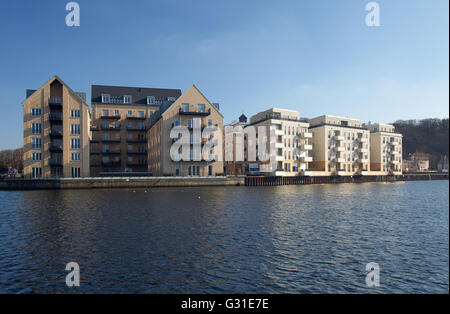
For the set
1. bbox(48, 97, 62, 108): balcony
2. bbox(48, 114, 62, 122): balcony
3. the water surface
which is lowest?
the water surface

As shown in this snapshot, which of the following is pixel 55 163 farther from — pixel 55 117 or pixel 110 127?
pixel 110 127

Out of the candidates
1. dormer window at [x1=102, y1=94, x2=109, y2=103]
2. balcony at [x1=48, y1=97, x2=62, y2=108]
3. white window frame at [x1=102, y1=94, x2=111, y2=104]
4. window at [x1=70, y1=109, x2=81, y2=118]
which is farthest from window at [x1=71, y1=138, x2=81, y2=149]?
dormer window at [x1=102, y1=94, x2=109, y2=103]

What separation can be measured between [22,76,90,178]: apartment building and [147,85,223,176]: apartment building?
62.7ft

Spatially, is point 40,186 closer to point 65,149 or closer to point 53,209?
point 65,149

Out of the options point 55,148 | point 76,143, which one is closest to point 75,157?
point 76,143

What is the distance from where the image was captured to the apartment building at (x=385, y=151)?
368ft

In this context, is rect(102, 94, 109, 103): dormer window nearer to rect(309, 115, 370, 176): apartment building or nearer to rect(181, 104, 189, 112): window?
rect(181, 104, 189, 112): window

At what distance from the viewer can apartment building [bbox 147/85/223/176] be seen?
2886 inches

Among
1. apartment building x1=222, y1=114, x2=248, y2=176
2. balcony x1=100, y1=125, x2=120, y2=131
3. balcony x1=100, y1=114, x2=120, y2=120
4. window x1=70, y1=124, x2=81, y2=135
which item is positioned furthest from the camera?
apartment building x1=222, y1=114, x2=248, y2=176

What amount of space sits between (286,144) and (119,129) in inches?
2042

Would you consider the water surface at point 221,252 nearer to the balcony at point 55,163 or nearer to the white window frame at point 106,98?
the balcony at point 55,163

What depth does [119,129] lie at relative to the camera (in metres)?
91.6

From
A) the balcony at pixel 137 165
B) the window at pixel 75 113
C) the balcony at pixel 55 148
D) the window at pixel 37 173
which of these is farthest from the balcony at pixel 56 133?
the balcony at pixel 137 165
